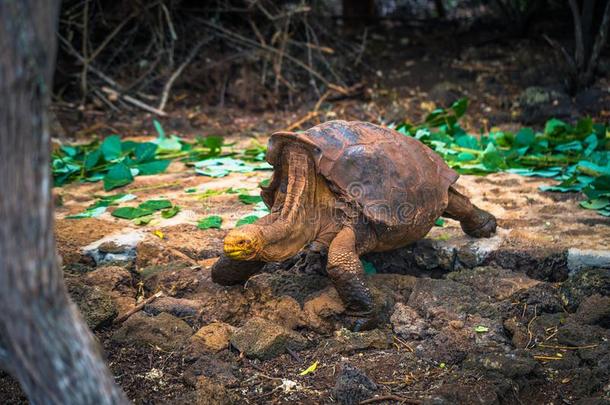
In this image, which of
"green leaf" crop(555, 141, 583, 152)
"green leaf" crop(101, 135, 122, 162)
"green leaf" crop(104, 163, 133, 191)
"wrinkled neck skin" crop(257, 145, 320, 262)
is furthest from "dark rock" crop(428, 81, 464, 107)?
"wrinkled neck skin" crop(257, 145, 320, 262)

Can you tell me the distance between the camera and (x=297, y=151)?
11.6ft

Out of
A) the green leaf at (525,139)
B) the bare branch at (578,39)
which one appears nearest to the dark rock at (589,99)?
the bare branch at (578,39)

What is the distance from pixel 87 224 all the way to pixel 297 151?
1.61m

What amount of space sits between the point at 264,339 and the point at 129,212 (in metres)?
1.78

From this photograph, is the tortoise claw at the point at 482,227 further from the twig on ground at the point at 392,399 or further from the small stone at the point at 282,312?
the twig on ground at the point at 392,399

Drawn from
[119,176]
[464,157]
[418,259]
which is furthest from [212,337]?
[464,157]

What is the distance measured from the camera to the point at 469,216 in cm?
407

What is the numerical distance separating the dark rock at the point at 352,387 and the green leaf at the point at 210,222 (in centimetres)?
171

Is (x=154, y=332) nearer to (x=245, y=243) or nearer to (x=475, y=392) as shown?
(x=245, y=243)

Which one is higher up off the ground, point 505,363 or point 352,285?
point 352,285

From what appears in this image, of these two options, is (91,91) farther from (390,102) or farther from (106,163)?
(390,102)

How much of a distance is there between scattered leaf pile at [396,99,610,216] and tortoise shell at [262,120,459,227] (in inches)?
60.2

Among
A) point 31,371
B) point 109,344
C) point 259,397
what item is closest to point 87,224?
point 109,344

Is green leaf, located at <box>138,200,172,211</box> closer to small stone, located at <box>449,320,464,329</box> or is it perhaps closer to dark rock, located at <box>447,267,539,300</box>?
dark rock, located at <box>447,267,539,300</box>
